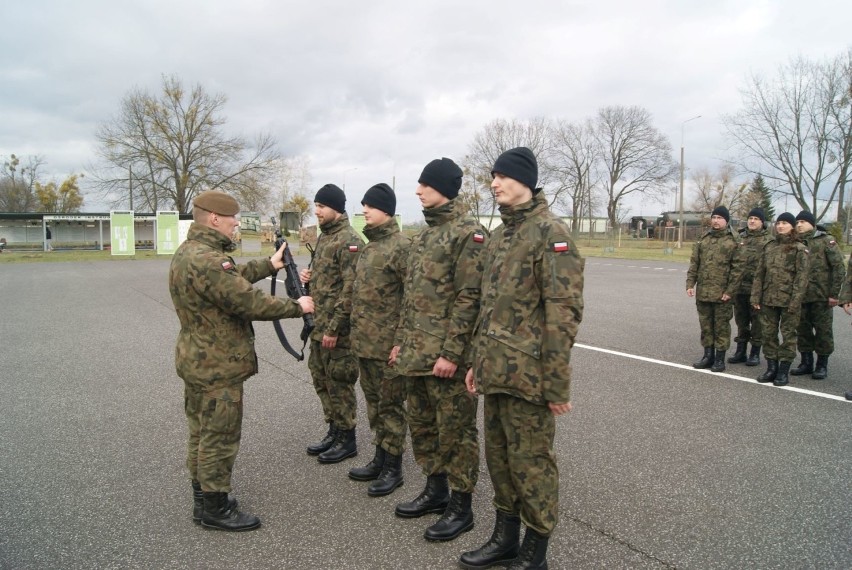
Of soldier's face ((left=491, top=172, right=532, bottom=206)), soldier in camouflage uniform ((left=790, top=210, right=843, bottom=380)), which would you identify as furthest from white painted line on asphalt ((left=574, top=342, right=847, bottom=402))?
soldier's face ((left=491, top=172, right=532, bottom=206))

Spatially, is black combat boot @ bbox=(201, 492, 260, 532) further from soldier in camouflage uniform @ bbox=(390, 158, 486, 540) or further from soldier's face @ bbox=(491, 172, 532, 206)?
soldier's face @ bbox=(491, 172, 532, 206)

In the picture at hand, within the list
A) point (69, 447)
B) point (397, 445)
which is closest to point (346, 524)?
point (397, 445)

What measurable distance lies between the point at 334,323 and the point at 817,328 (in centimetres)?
623

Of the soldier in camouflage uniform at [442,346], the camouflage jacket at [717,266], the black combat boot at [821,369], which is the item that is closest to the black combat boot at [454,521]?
the soldier in camouflage uniform at [442,346]

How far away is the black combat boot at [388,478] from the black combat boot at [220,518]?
2.60ft

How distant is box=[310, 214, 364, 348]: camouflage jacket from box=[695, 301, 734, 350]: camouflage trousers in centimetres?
509

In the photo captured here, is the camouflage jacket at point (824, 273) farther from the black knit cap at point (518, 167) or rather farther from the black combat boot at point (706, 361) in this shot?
the black knit cap at point (518, 167)

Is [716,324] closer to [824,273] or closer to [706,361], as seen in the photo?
[706,361]

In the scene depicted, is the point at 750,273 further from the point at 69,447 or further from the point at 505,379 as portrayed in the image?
the point at 69,447

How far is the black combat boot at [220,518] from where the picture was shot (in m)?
3.17

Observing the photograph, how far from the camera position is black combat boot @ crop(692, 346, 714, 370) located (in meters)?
6.88

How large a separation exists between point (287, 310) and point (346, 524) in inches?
53.6

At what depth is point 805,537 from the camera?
3.05 meters

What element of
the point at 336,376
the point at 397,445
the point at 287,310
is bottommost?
the point at 397,445
